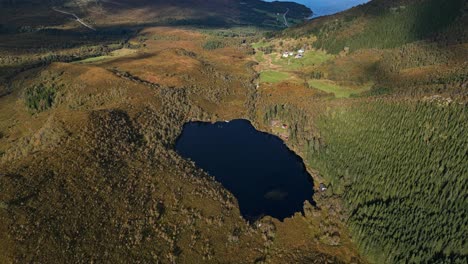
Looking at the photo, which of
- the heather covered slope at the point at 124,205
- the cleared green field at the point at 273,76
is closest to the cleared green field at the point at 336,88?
the cleared green field at the point at 273,76

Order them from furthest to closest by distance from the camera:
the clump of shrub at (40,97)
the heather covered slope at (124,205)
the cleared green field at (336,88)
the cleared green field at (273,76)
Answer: the cleared green field at (273,76) < the cleared green field at (336,88) < the clump of shrub at (40,97) < the heather covered slope at (124,205)

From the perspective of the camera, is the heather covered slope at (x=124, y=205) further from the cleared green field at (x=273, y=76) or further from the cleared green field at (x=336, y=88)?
the cleared green field at (x=336, y=88)

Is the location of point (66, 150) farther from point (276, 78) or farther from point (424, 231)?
point (276, 78)

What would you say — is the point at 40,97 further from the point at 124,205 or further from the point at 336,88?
the point at 336,88

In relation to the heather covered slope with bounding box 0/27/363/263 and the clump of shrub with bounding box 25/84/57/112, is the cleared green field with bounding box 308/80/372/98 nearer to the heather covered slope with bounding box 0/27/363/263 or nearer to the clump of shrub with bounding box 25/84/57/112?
the heather covered slope with bounding box 0/27/363/263

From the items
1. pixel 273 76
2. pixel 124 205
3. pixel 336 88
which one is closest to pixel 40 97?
pixel 124 205

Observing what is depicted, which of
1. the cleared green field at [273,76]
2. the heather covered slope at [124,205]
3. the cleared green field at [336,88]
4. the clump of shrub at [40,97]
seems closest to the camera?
the heather covered slope at [124,205]

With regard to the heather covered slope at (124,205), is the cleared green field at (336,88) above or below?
above

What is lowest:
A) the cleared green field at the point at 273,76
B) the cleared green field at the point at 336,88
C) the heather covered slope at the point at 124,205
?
the heather covered slope at the point at 124,205
